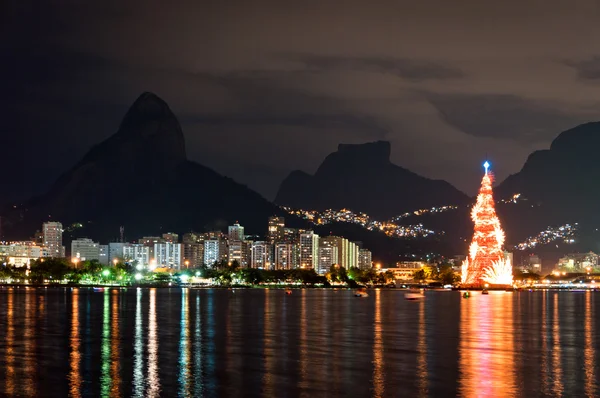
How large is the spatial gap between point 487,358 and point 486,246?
3416 inches

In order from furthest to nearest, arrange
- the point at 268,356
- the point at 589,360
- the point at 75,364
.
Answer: the point at 268,356 < the point at 589,360 < the point at 75,364

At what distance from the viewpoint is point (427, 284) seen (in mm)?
199000

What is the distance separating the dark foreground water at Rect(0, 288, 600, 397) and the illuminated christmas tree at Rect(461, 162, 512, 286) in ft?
191

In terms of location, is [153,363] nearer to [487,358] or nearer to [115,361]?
[115,361]

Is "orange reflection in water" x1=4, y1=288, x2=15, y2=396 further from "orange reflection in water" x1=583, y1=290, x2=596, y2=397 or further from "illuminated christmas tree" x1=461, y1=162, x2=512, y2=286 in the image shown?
"illuminated christmas tree" x1=461, y1=162, x2=512, y2=286

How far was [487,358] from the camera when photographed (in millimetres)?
33812

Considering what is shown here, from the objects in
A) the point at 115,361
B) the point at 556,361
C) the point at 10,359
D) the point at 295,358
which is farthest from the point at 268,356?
the point at 556,361

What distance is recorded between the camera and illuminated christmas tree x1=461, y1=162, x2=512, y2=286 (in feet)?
373

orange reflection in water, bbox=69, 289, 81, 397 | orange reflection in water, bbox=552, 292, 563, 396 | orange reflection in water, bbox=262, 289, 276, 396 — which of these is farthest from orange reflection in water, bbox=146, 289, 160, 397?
orange reflection in water, bbox=552, 292, 563, 396

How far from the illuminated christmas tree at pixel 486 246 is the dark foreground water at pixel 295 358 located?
5830 centimetres

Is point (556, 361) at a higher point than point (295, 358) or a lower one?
lower

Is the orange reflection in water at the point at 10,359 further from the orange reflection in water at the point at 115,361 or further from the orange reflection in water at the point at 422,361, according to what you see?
the orange reflection in water at the point at 422,361

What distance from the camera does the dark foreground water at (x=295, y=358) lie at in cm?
2572

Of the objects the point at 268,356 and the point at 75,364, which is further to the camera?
the point at 268,356
